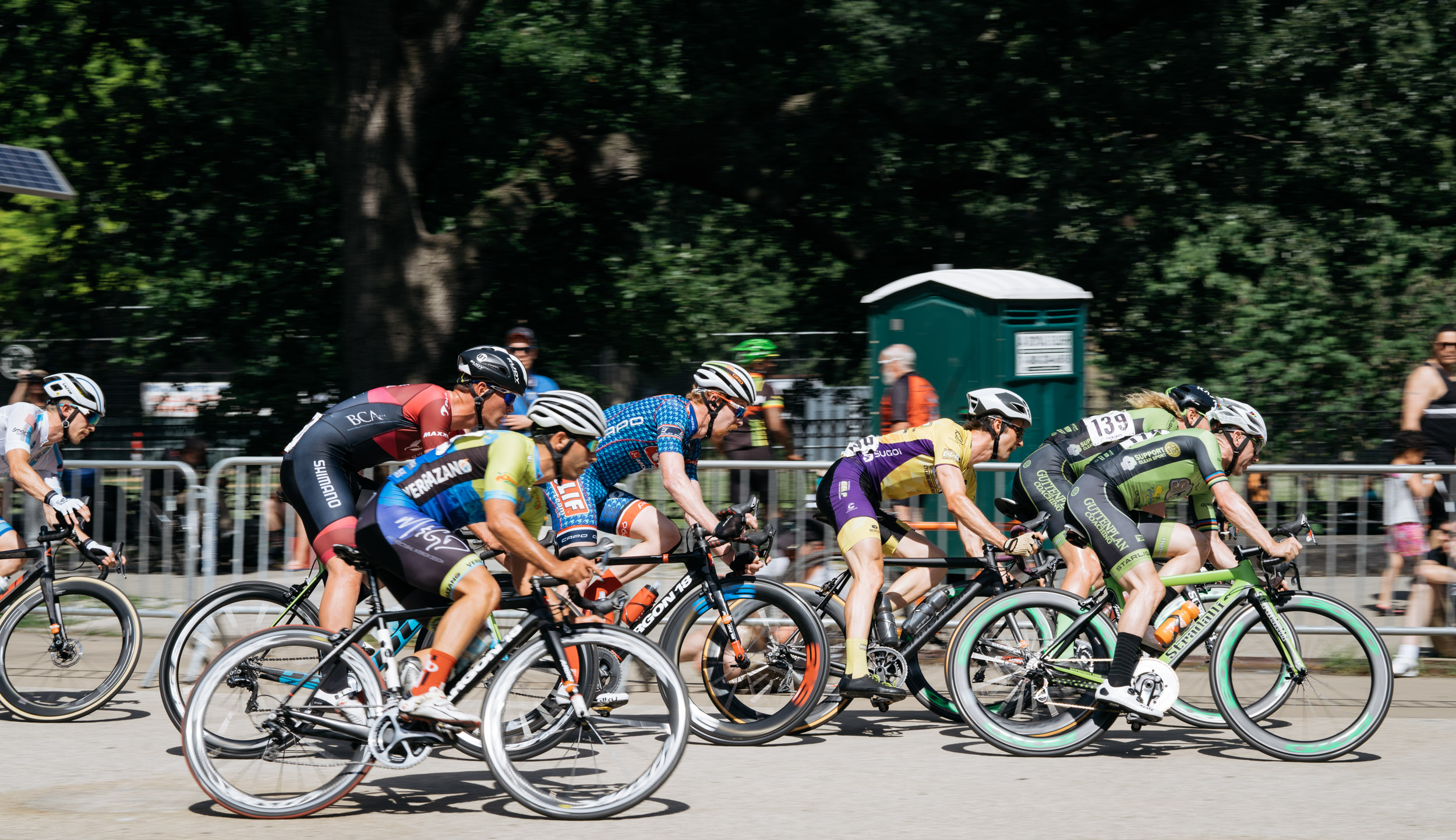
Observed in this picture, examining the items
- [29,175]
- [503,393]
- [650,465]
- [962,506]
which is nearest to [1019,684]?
[962,506]

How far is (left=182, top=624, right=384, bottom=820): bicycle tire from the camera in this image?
18.5 feet

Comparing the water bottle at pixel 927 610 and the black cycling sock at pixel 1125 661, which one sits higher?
the water bottle at pixel 927 610

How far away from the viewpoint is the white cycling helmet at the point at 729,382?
298 inches

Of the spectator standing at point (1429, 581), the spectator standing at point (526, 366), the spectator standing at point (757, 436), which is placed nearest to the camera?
the spectator standing at point (1429, 581)

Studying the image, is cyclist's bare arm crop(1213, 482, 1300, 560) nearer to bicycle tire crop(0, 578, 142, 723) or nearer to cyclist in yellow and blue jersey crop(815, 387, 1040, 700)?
cyclist in yellow and blue jersey crop(815, 387, 1040, 700)

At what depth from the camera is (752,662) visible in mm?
7207

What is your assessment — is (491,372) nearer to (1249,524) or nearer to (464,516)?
(464,516)

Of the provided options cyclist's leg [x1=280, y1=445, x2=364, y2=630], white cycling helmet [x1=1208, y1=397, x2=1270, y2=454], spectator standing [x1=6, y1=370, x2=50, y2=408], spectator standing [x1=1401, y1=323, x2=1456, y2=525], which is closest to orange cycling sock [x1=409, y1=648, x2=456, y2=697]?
cyclist's leg [x1=280, y1=445, x2=364, y2=630]

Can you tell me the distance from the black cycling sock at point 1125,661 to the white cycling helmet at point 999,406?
1.20 meters

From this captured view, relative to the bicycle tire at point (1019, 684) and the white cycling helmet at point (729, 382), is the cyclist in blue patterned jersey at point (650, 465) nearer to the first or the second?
the white cycling helmet at point (729, 382)

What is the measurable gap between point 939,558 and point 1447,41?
801cm

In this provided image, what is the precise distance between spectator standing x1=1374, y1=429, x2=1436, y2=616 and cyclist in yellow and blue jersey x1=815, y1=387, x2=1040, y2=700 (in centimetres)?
260

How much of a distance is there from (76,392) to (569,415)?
357cm

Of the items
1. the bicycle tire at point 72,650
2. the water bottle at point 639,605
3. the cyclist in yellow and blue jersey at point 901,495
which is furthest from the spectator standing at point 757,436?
the bicycle tire at point 72,650
